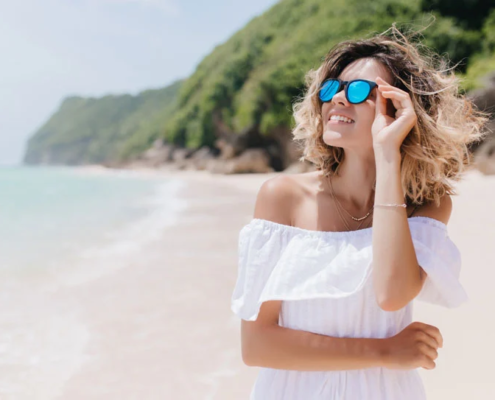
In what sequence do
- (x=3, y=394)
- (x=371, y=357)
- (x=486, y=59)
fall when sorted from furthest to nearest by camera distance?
(x=486, y=59), (x=3, y=394), (x=371, y=357)

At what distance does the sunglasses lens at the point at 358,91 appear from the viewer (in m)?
1.54

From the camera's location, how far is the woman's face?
1566 millimetres

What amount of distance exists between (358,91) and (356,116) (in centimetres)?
8

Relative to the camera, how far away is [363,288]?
1.46 m

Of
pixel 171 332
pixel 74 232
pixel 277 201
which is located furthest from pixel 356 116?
pixel 74 232

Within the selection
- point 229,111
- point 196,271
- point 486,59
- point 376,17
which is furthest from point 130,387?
point 229,111

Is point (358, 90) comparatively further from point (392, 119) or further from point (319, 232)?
point (319, 232)

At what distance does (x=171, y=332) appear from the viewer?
391 centimetres

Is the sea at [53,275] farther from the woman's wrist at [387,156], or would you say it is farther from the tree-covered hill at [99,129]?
the tree-covered hill at [99,129]

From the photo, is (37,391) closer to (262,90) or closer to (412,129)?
(412,129)

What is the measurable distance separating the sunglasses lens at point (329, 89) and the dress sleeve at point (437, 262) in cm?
48

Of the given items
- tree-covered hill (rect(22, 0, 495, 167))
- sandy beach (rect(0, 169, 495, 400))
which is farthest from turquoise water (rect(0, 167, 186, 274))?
tree-covered hill (rect(22, 0, 495, 167))

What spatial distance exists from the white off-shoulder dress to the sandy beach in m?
1.50

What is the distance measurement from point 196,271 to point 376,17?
27418mm
